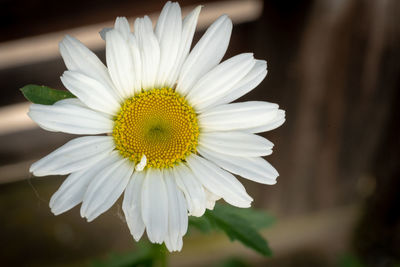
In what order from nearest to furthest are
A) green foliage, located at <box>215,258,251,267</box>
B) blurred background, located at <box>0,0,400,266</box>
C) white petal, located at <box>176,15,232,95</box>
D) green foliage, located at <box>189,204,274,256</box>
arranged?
white petal, located at <box>176,15,232,95</box>, green foliage, located at <box>189,204,274,256</box>, blurred background, located at <box>0,0,400,266</box>, green foliage, located at <box>215,258,251,267</box>

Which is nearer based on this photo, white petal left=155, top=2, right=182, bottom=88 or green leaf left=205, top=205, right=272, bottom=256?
white petal left=155, top=2, right=182, bottom=88

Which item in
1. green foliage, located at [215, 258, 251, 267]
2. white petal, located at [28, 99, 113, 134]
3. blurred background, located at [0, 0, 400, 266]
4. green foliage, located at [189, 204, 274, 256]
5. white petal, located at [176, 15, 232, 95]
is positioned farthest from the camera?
green foliage, located at [215, 258, 251, 267]

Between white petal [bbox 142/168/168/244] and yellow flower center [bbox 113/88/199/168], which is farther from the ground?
yellow flower center [bbox 113/88/199/168]

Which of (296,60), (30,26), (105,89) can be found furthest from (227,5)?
(105,89)

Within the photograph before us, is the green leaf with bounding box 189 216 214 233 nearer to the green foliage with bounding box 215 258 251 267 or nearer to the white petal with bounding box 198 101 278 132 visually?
the white petal with bounding box 198 101 278 132

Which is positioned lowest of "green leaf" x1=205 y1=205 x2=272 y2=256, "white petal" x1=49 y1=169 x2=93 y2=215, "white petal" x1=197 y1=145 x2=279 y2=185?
"green leaf" x1=205 y1=205 x2=272 y2=256

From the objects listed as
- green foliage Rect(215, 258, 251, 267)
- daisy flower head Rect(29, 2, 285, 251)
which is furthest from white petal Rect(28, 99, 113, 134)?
green foliage Rect(215, 258, 251, 267)

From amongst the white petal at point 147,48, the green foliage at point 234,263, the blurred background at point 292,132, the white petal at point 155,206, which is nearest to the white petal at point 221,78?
the white petal at point 147,48

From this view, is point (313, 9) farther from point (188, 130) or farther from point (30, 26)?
point (30, 26)
